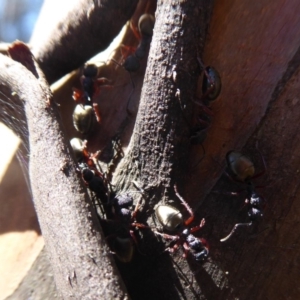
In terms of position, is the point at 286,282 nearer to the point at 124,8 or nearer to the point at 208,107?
Answer: the point at 208,107

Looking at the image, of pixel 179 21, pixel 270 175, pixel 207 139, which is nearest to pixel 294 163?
pixel 270 175

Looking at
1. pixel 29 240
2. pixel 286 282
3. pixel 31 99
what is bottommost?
pixel 29 240

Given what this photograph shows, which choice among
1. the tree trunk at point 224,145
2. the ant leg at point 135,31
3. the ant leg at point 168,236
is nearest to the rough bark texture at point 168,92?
the tree trunk at point 224,145

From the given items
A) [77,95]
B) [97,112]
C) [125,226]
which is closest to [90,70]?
[77,95]

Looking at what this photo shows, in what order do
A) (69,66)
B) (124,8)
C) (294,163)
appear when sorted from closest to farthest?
(294,163), (124,8), (69,66)

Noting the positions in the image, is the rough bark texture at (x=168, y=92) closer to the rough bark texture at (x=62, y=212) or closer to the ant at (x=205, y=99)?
the ant at (x=205, y=99)

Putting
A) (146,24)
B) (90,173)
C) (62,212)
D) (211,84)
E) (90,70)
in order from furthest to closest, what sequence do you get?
(90,70), (146,24), (90,173), (211,84), (62,212)

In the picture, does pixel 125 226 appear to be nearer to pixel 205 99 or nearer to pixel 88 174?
pixel 88 174
